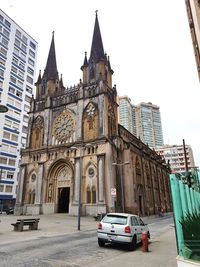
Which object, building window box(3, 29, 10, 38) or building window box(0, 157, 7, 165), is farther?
building window box(3, 29, 10, 38)

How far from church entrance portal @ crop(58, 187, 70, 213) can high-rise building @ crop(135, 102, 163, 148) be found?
3247 inches

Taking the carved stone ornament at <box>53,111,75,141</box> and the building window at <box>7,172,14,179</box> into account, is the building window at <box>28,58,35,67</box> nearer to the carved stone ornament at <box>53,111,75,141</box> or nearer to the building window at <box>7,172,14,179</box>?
the building window at <box>7,172,14,179</box>

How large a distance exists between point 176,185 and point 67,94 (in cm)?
3274

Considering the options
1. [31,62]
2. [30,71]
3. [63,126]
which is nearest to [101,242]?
Result: [63,126]

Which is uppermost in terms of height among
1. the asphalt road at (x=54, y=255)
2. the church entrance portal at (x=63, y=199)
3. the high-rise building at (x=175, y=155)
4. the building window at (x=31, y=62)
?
the building window at (x=31, y=62)

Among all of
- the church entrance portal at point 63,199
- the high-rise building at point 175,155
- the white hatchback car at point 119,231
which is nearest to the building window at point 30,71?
the church entrance portal at point 63,199

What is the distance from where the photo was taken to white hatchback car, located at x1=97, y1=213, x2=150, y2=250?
9.38m

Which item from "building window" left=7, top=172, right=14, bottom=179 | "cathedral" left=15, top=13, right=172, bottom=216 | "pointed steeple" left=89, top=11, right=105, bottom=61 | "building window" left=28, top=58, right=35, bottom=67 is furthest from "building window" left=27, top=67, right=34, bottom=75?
"building window" left=7, top=172, right=14, bottom=179

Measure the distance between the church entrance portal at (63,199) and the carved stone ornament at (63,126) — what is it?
25.5ft

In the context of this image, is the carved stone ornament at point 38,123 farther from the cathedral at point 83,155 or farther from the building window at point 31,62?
the building window at point 31,62

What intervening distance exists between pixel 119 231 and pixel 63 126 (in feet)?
88.1

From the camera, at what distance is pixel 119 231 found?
9.46m

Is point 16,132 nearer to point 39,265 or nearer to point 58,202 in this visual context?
point 58,202

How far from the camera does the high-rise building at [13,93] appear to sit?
4769 cm
